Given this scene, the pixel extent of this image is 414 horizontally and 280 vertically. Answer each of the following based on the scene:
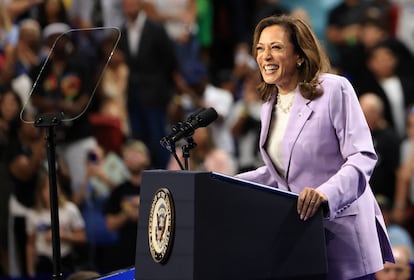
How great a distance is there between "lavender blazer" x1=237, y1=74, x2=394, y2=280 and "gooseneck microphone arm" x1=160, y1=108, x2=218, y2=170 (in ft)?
0.97

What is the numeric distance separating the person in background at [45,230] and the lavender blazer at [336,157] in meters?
3.84

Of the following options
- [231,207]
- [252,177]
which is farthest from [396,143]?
[231,207]

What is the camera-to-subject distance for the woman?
3.69 metres

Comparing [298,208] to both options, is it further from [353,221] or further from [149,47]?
[149,47]

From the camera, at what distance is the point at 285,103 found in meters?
3.88

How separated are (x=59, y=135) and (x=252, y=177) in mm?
4290

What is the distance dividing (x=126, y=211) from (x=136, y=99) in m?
1.53

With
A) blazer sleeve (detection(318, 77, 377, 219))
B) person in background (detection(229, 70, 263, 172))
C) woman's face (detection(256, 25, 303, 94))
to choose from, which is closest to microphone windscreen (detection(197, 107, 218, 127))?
woman's face (detection(256, 25, 303, 94))

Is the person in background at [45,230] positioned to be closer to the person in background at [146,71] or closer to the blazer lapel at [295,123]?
Answer: the person in background at [146,71]

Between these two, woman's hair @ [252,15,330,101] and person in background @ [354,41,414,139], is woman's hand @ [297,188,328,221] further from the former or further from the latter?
person in background @ [354,41,414,139]

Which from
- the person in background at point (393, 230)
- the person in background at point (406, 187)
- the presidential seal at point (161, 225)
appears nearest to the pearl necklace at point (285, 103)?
the presidential seal at point (161, 225)

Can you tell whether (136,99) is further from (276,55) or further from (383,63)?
(276,55)

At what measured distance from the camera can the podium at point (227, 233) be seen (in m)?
3.37

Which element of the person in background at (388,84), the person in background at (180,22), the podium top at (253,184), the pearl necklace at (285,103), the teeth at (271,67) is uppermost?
the person in background at (180,22)
